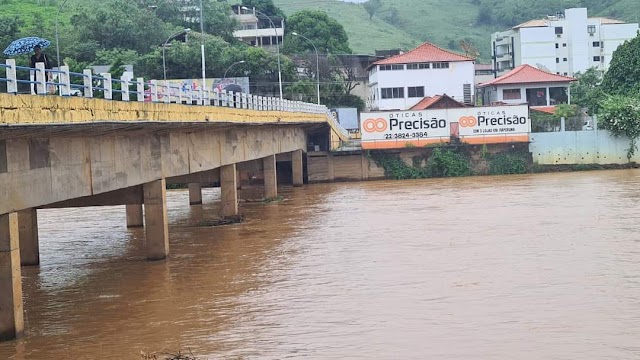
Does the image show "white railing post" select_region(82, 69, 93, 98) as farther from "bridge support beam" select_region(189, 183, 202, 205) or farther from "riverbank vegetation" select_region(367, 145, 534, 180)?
"riverbank vegetation" select_region(367, 145, 534, 180)

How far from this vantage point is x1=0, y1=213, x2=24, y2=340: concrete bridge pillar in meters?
17.5

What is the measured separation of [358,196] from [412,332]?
32.6 m

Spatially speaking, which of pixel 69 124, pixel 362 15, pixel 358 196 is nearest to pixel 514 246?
pixel 69 124

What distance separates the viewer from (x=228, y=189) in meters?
39.3

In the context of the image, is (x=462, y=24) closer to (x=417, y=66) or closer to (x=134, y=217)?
(x=417, y=66)

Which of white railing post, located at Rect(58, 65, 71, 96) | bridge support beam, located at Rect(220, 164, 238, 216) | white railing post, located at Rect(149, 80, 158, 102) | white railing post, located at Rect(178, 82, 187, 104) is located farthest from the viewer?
bridge support beam, located at Rect(220, 164, 238, 216)

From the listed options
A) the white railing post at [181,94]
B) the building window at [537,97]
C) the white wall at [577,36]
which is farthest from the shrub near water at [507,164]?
the white wall at [577,36]

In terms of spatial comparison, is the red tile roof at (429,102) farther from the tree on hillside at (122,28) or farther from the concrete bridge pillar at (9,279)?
the concrete bridge pillar at (9,279)

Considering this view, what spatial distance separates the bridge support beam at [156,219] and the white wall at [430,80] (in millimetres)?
56557

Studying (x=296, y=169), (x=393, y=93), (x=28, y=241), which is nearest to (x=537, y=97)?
(x=393, y=93)

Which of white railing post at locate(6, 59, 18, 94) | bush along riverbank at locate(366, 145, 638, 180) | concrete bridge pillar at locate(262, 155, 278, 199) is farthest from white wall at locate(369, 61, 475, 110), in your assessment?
white railing post at locate(6, 59, 18, 94)

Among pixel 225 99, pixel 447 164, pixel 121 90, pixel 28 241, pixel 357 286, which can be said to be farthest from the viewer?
pixel 447 164

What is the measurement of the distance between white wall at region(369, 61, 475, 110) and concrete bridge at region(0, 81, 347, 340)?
38833mm

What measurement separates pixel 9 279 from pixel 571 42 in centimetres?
9540
